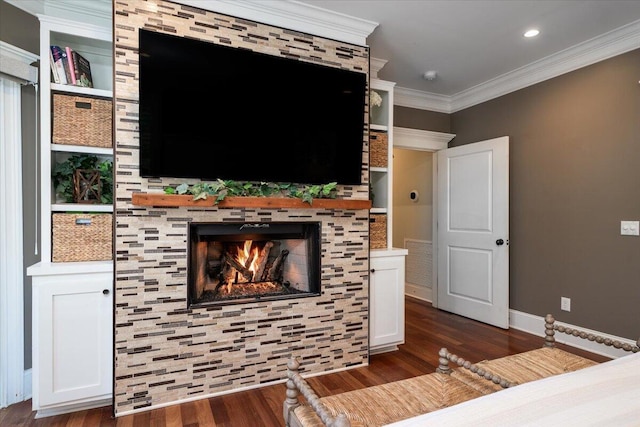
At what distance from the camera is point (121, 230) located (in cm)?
209

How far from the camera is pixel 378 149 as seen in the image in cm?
307

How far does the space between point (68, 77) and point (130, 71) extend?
0.42 meters

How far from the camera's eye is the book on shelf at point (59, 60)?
2.14 meters

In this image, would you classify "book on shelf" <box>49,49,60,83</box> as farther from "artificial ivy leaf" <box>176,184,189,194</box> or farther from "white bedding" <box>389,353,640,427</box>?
"white bedding" <box>389,353,640,427</box>

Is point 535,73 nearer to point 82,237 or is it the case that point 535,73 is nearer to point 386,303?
point 386,303

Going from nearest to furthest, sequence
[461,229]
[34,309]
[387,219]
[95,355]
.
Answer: [34,309] → [95,355] → [387,219] → [461,229]

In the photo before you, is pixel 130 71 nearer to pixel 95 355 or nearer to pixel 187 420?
pixel 95 355

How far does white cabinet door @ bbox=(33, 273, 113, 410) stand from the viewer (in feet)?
6.47

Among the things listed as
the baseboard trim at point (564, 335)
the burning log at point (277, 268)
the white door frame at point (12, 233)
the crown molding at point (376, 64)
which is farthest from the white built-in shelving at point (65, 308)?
the baseboard trim at point (564, 335)

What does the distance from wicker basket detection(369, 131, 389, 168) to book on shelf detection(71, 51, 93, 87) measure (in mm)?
2086

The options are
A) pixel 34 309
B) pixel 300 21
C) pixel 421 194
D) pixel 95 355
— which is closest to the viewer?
pixel 34 309

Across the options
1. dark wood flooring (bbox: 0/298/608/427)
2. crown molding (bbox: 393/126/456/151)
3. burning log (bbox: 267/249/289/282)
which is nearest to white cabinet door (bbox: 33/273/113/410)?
dark wood flooring (bbox: 0/298/608/427)

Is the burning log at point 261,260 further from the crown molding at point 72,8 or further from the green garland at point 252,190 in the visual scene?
the crown molding at point 72,8

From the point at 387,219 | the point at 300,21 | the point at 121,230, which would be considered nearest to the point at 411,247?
the point at 387,219
